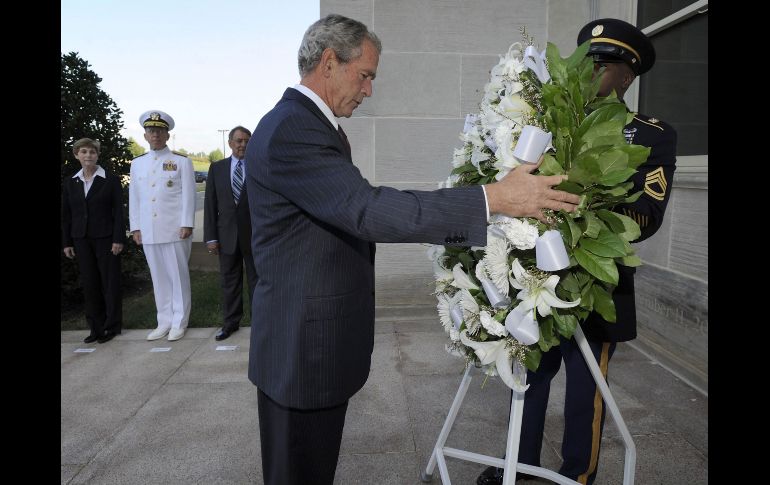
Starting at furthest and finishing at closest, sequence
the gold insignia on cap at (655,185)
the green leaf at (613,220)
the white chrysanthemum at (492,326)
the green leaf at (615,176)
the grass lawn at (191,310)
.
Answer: the grass lawn at (191,310), the gold insignia on cap at (655,185), the white chrysanthemum at (492,326), the green leaf at (613,220), the green leaf at (615,176)

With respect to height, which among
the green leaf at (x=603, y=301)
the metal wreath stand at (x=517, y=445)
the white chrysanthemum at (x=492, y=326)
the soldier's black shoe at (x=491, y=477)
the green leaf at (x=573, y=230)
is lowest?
the soldier's black shoe at (x=491, y=477)

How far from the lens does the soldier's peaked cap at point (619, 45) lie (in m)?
2.29

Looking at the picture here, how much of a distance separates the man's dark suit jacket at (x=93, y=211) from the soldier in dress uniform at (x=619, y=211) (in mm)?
4782

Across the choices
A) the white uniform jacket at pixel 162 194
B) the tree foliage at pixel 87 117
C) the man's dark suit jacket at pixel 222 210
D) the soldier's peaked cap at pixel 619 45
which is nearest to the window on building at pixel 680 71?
the soldier's peaked cap at pixel 619 45

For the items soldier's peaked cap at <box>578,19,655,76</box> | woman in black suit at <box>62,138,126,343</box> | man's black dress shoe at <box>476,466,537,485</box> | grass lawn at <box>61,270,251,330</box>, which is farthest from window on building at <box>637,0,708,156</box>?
woman in black suit at <box>62,138,126,343</box>

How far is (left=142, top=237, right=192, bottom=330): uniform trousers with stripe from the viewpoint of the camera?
5691 millimetres

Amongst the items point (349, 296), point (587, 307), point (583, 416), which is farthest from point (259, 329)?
point (583, 416)

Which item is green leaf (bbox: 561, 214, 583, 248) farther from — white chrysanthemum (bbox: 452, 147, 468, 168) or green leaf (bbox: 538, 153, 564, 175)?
white chrysanthemum (bbox: 452, 147, 468, 168)

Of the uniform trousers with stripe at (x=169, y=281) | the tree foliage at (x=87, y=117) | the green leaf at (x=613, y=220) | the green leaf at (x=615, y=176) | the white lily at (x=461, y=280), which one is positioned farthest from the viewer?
the tree foliage at (x=87, y=117)

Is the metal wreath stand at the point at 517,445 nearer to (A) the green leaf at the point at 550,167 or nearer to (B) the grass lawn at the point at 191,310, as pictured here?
(A) the green leaf at the point at 550,167

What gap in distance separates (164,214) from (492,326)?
4.71 metres
